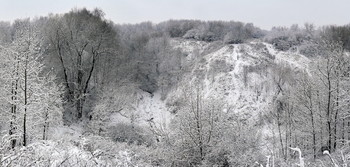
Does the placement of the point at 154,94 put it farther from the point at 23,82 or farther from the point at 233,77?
the point at 23,82

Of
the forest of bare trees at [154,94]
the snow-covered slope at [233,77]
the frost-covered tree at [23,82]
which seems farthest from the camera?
the snow-covered slope at [233,77]

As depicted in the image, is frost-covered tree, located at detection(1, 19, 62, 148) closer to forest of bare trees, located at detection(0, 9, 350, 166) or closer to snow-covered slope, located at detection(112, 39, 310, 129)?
forest of bare trees, located at detection(0, 9, 350, 166)

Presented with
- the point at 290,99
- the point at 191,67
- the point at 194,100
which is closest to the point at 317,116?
the point at 290,99

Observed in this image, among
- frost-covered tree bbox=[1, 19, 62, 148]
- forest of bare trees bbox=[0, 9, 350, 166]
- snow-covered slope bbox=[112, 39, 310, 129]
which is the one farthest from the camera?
snow-covered slope bbox=[112, 39, 310, 129]

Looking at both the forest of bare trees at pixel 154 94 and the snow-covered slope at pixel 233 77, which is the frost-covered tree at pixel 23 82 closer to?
the forest of bare trees at pixel 154 94

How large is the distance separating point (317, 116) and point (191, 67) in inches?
877

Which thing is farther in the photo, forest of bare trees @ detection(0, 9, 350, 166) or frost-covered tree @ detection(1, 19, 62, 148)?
frost-covered tree @ detection(1, 19, 62, 148)

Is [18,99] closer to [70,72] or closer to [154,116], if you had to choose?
[70,72]

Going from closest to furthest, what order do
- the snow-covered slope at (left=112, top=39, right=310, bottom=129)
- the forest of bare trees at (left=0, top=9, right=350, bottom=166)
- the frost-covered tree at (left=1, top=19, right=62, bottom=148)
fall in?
the forest of bare trees at (left=0, top=9, right=350, bottom=166) < the frost-covered tree at (left=1, top=19, right=62, bottom=148) < the snow-covered slope at (left=112, top=39, right=310, bottom=129)

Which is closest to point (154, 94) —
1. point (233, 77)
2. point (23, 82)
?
point (233, 77)

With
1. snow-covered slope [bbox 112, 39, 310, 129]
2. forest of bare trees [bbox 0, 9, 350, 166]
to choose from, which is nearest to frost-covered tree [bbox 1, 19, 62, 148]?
forest of bare trees [bbox 0, 9, 350, 166]

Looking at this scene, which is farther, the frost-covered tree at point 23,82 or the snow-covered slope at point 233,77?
the snow-covered slope at point 233,77

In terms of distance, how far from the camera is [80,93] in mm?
28703

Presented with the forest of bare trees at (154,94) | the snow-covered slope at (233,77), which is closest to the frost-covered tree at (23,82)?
the forest of bare trees at (154,94)
